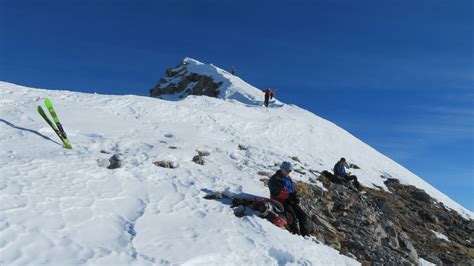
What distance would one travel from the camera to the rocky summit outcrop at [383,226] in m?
14.2

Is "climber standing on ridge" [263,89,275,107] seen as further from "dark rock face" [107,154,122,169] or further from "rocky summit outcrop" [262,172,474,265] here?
"dark rock face" [107,154,122,169]

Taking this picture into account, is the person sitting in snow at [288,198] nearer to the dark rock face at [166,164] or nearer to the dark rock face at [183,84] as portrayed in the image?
the dark rock face at [166,164]

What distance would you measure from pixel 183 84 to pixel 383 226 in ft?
210

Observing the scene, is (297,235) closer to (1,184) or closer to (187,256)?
(187,256)

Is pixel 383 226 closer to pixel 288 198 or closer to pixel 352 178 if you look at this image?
pixel 352 178

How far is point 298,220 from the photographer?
511 inches

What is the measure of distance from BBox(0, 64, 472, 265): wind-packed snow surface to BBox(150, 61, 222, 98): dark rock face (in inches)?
1593

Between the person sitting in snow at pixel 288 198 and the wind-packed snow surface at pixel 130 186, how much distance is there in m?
0.72

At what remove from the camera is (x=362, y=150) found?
111ft

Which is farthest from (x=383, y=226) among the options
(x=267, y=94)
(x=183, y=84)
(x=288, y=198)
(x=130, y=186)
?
(x=183, y=84)

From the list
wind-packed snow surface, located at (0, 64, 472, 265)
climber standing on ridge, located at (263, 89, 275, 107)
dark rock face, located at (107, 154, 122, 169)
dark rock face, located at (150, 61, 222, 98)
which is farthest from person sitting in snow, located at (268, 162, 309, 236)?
dark rock face, located at (150, 61, 222, 98)

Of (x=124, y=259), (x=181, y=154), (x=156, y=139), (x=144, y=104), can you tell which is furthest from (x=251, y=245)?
(x=144, y=104)

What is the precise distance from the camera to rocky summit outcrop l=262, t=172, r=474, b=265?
14219 mm

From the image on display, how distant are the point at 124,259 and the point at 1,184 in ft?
15.6
